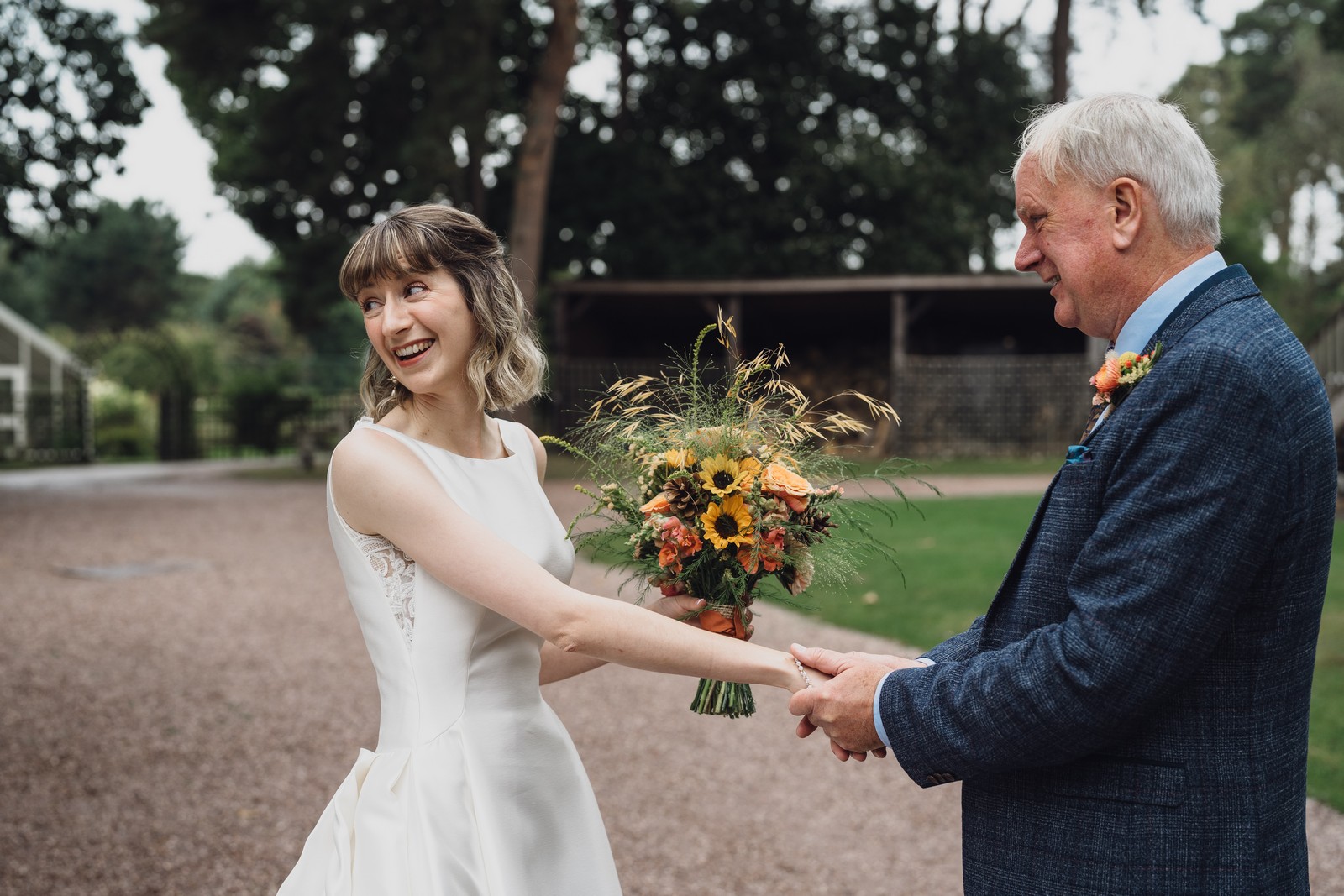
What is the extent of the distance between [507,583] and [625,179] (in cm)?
2398

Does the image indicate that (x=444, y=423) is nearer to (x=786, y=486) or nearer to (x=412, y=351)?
(x=412, y=351)

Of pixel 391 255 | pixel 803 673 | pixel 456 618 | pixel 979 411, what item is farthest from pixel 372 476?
pixel 979 411

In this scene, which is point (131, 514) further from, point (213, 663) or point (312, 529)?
point (213, 663)

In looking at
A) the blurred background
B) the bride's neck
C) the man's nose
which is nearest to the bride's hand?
the bride's neck

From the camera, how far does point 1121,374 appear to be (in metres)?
1.67

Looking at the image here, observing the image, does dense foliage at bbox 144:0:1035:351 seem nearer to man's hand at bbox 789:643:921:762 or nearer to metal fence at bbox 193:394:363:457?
metal fence at bbox 193:394:363:457

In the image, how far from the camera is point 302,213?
22.4 meters

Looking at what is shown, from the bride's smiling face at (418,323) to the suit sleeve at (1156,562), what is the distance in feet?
4.05

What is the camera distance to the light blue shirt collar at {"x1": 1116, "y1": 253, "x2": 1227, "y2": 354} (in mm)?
1698

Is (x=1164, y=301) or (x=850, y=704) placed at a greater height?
(x=1164, y=301)

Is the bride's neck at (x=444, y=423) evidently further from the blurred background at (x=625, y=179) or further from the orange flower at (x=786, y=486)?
the blurred background at (x=625, y=179)

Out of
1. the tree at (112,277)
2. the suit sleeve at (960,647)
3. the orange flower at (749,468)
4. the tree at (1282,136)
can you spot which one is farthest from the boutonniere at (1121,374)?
the tree at (112,277)

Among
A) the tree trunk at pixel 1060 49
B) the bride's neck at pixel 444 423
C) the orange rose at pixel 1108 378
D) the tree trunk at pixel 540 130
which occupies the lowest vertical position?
the bride's neck at pixel 444 423

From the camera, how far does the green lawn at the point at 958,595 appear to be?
5.43 metres
